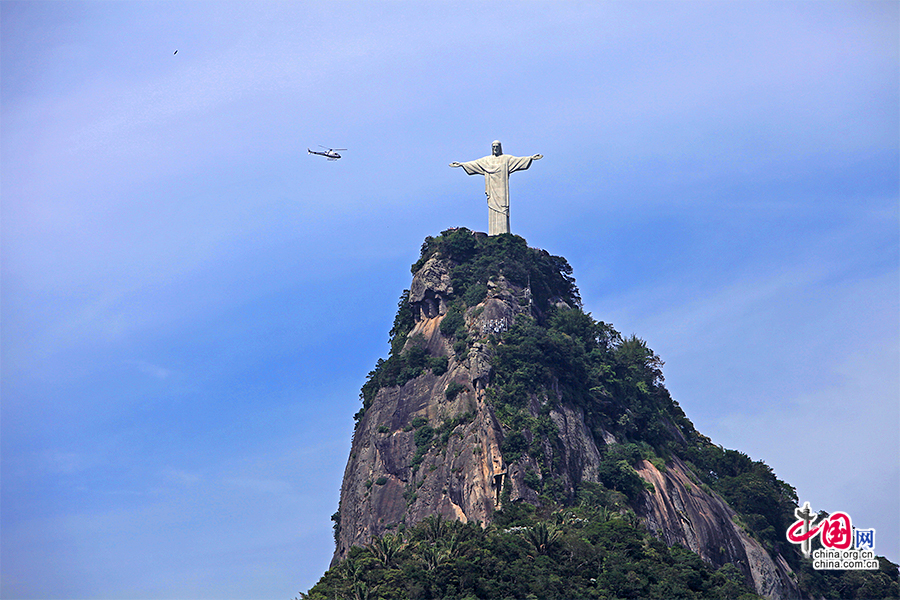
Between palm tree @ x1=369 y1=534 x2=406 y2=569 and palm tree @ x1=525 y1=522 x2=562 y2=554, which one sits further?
palm tree @ x1=525 y1=522 x2=562 y2=554

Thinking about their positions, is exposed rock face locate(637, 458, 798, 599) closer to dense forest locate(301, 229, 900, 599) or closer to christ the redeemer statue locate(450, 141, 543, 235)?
dense forest locate(301, 229, 900, 599)

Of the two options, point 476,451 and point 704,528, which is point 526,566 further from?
point 704,528

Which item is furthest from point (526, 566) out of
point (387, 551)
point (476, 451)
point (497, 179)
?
point (497, 179)

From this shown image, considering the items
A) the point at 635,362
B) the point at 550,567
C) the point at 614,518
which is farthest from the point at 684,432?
the point at 550,567

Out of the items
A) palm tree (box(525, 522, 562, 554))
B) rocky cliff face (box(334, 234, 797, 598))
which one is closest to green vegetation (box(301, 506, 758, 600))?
palm tree (box(525, 522, 562, 554))

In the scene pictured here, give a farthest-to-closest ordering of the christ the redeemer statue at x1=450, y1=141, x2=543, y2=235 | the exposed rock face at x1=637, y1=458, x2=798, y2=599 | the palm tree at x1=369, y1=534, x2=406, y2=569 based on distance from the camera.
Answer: the christ the redeemer statue at x1=450, y1=141, x2=543, y2=235
the exposed rock face at x1=637, y1=458, x2=798, y2=599
the palm tree at x1=369, y1=534, x2=406, y2=569

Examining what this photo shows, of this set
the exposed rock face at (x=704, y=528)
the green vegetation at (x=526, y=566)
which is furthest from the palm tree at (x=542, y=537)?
the exposed rock face at (x=704, y=528)
